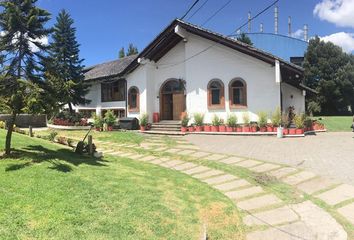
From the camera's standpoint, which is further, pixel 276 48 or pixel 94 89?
pixel 276 48

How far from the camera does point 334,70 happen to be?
1435 inches

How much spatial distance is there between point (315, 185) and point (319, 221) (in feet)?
6.98

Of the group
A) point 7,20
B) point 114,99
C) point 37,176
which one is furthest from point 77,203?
point 114,99

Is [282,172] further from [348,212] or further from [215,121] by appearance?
[215,121]

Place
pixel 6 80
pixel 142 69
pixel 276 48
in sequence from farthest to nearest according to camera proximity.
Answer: pixel 276 48, pixel 142 69, pixel 6 80

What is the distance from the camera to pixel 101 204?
5301 mm

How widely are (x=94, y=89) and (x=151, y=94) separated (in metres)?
7.42

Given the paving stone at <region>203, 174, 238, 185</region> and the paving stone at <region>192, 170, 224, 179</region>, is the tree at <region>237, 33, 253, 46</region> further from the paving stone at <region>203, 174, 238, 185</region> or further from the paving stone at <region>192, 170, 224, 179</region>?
the paving stone at <region>203, 174, 238, 185</region>

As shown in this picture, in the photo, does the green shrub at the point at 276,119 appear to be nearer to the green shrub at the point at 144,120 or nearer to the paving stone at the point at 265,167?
the paving stone at the point at 265,167

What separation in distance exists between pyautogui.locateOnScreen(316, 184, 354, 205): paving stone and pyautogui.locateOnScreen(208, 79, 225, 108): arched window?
1225 centimetres

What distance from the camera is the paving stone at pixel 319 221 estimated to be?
16.2 ft

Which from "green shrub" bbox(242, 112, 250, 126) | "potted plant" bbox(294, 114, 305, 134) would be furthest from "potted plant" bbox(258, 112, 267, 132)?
"potted plant" bbox(294, 114, 305, 134)

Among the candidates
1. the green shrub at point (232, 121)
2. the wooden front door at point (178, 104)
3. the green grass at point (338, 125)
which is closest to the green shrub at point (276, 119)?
the green shrub at point (232, 121)

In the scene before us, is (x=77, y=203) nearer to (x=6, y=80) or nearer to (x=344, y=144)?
(x=6, y=80)
